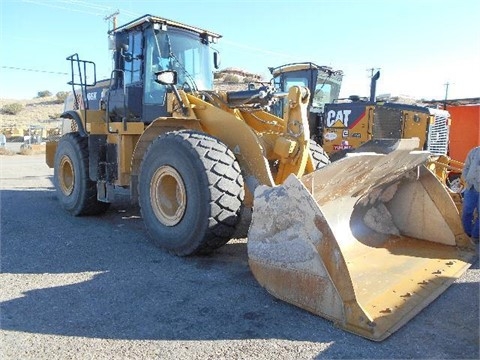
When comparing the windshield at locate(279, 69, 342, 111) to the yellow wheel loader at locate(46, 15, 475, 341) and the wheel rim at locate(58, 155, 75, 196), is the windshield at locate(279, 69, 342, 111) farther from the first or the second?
the wheel rim at locate(58, 155, 75, 196)

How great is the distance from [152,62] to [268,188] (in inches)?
120

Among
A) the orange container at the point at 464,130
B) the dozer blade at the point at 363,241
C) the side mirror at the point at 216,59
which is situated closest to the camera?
the dozer blade at the point at 363,241

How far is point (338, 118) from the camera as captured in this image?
912cm

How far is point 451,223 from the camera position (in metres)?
4.59

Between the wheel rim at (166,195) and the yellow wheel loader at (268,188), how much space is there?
0.01 m

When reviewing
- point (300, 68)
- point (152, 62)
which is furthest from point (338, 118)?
point (152, 62)

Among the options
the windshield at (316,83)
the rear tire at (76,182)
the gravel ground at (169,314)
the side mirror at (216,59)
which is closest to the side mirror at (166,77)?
the side mirror at (216,59)

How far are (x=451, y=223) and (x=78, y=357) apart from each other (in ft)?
12.6

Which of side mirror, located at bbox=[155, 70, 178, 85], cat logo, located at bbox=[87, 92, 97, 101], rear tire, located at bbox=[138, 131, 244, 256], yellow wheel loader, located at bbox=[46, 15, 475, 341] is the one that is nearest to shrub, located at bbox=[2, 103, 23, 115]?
cat logo, located at bbox=[87, 92, 97, 101]

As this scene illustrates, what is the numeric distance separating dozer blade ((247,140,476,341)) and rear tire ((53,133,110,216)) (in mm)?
3800

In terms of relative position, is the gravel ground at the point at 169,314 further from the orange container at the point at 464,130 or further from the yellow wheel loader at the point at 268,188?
the orange container at the point at 464,130

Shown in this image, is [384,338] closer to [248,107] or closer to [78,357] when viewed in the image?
[78,357]

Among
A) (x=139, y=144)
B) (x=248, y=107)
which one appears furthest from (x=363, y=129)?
(x=139, y=144)

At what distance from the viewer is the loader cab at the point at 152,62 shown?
18.4 feet
